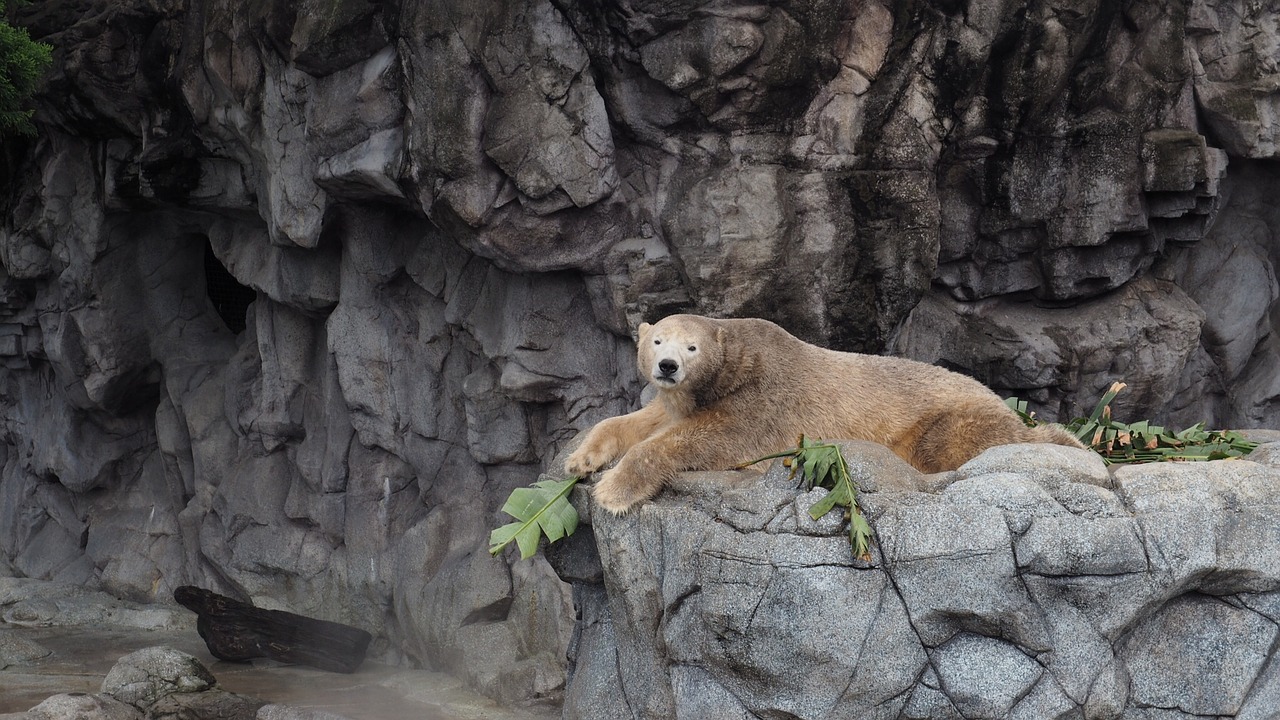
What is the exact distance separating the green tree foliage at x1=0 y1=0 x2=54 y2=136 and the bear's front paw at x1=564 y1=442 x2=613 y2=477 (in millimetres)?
8846

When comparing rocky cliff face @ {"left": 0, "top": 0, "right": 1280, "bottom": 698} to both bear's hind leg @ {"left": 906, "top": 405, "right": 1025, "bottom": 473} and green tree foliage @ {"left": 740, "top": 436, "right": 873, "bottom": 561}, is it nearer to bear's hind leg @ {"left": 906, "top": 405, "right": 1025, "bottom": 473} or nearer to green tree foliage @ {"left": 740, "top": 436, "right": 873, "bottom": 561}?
bear's hind leg @ {"left": 906, "top": 405, "right": 1025, "bottom": 473}

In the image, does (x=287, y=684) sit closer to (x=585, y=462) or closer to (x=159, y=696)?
(x=159, y=696)

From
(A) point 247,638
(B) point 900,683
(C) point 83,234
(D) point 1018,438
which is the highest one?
(C) point 83,234

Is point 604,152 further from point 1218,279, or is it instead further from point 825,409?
point 1218,279

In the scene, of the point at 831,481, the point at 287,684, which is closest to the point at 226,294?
the point at 287,684

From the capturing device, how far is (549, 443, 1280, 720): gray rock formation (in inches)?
212

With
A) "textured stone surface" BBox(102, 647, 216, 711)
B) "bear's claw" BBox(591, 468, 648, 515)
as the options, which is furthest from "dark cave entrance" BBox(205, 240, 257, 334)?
"bear's claw" BBox(591, 468, 648, 515)

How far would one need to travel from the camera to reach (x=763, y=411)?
252 inches

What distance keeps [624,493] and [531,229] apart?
16.4 ft

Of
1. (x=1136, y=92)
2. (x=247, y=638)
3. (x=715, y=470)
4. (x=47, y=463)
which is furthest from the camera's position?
(x=47, y=463)

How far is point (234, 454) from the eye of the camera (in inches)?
572

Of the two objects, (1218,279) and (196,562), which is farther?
(196,562)

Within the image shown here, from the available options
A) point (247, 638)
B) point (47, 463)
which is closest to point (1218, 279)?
point (247, 638)

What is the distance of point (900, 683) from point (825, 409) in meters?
1.60
